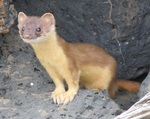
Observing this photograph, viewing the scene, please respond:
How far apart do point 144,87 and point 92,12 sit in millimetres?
760

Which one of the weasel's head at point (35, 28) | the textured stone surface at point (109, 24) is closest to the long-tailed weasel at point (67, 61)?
the weasel's head at point (35, 28)

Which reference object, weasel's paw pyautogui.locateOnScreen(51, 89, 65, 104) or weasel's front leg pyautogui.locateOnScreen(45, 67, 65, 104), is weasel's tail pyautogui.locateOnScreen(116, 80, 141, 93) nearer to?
weasel's front leg pyautogui.locateOnScreen(45, 67, 65, 104)

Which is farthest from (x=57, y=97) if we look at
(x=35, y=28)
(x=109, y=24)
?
(x=109, y=24)

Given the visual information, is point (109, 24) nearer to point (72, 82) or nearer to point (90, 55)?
point (90, 55)

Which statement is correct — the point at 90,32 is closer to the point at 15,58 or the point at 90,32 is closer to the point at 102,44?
the point at 102,44

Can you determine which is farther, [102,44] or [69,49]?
[102,44]

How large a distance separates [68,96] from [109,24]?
32.1 inches

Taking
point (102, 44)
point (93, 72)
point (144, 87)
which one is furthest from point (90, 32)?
point (144, 87)

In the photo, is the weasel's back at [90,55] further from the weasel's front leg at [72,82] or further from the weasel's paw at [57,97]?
the weasel's paw at [57,97]

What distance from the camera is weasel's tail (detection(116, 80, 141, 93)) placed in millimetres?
4559

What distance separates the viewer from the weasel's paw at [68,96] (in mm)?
3985

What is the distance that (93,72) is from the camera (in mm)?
4387

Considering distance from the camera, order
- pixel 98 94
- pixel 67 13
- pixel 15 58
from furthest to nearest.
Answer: pixel 67 13
pixel 15 58
pixel 98 94

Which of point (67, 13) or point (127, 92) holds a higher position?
point (67, 13)
